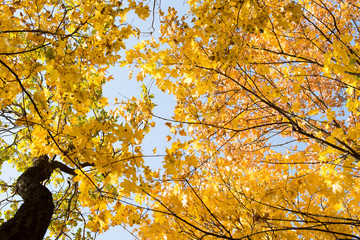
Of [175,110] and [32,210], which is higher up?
[175,110]

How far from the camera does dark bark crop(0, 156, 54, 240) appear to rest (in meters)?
2.46

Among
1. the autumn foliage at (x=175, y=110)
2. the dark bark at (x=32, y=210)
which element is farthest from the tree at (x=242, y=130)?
the dark bark at (x=32, y=210)

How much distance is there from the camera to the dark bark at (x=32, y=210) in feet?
8.05

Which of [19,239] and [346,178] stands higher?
[346,178]

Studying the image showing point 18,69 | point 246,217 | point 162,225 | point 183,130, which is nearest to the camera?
point 18,69

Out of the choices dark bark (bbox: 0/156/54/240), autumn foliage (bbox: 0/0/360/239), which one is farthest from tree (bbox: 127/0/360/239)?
dark bark (bbox: 0/156/54/240)

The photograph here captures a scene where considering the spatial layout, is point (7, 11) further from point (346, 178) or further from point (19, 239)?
point (346, 178)

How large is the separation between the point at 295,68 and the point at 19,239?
4467mm

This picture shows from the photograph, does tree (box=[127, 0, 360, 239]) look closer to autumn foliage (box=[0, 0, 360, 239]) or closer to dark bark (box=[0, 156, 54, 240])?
autumn foliage (box=[0, 0, 360, 239])

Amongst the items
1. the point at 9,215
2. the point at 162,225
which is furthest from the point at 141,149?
the point at 9,215

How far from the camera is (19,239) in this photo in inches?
93.8

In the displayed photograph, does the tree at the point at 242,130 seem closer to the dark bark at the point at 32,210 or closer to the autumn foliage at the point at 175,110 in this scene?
the autumn foliage at the point at 175,110

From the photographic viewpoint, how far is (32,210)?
2791mm

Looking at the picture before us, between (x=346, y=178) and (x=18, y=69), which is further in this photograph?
(x=18, y=69)
